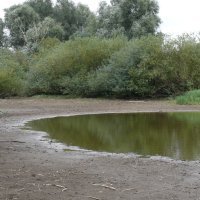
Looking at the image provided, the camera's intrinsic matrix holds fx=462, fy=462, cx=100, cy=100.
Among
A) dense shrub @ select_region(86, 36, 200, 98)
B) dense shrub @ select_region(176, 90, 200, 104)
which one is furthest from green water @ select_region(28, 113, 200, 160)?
dense shrub @ select_region(86, 36, 200, 98)

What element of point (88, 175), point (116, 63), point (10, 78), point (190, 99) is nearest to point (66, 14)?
point (10, 78)

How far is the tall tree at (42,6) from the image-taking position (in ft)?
251

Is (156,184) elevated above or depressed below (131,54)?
below

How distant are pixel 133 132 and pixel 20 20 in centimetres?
5436

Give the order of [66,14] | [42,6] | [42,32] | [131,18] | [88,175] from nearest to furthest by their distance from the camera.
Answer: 1. [88,175]
2. [131,18]
3. [42,32]
4. [66,14]
5. [42,6]

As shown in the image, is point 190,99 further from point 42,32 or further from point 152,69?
point 42,32

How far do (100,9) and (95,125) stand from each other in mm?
39858

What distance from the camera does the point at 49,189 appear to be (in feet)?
28.1

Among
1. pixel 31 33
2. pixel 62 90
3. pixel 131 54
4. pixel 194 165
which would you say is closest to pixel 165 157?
pixel 194 165

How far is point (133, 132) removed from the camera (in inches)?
764

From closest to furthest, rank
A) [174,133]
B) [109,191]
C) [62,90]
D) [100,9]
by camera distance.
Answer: [109,191] → [174,133] → [62,90] → [100,9]

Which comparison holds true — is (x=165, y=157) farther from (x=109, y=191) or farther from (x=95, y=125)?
(x=95, y=125)

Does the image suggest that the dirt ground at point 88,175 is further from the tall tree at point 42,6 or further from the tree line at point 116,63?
the tall tree at point 42,6

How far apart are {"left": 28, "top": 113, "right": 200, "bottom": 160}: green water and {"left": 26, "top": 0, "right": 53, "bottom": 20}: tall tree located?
2068 inches
